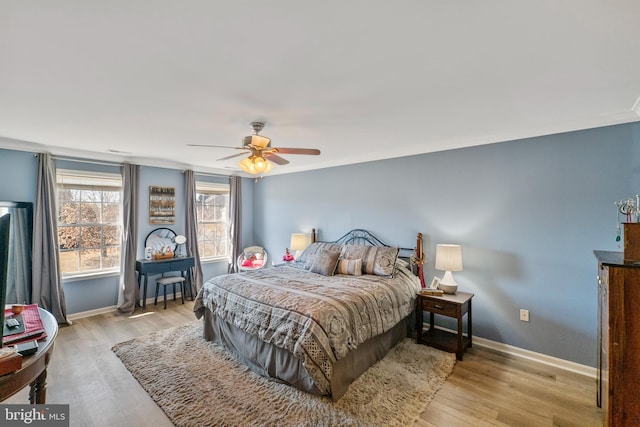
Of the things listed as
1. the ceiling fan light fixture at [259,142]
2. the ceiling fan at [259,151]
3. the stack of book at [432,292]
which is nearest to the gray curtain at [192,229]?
the ceiling fan at [259,151]

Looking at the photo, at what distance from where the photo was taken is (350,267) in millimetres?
3646

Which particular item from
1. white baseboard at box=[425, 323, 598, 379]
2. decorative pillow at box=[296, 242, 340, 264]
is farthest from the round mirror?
white baseboard at box=[425, 323, 598, 379]

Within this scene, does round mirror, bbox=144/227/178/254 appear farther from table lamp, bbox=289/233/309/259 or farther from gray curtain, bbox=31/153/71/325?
table lamp, bbox=289/233/309/259

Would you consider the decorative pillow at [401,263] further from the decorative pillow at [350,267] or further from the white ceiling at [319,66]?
the white ceiling at [319,66]

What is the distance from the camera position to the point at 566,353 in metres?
2.81

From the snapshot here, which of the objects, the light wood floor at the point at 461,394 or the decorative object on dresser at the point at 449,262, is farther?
the decorative object on dresser at the point at 449,262

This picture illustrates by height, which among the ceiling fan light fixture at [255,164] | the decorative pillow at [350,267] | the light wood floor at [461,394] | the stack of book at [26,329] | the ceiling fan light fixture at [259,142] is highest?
the ceiling fan light fixture at [259,142]

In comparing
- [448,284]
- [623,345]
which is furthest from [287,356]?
[623,345]

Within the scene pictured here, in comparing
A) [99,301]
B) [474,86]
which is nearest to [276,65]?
[474,86]

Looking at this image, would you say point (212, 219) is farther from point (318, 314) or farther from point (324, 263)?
point (318, 314)

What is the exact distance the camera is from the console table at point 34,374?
110 centimetres

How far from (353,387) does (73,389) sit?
94.8 inches

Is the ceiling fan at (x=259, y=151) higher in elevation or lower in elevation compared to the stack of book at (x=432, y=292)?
higher

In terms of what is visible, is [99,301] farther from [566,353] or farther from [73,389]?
[566,353]
